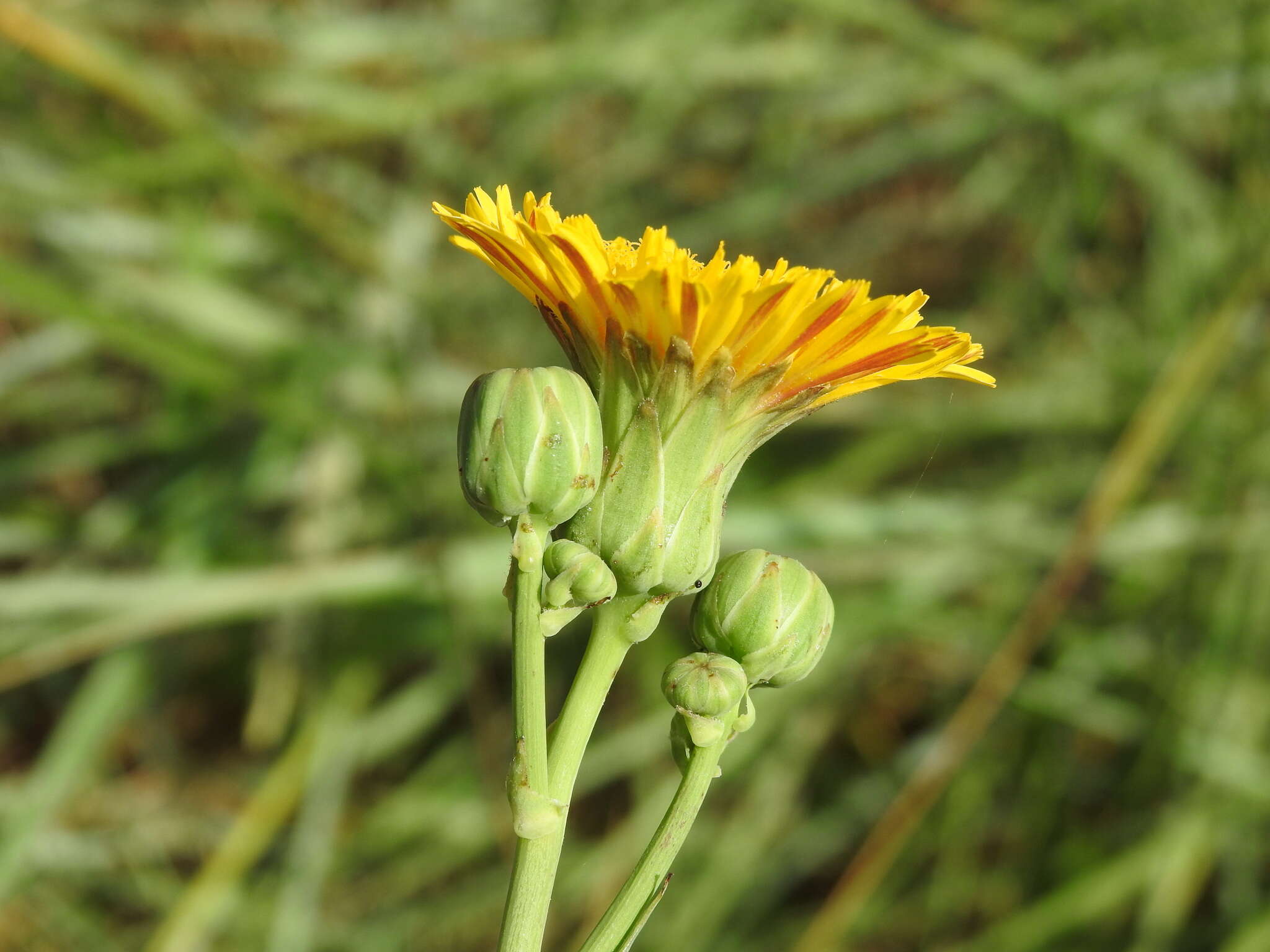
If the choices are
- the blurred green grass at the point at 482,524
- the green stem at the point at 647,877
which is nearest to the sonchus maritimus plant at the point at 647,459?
the green stem at the point at 647,877

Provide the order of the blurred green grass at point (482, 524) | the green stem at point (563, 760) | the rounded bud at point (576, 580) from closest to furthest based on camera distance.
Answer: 1. the green stem at point (563, 760)
2. the rounded bud at point (576, 580)
3. the blurred green grass at point (482, 524)

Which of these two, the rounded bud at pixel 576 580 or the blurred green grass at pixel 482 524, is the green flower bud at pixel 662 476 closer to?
the rounded bud at pixel 576 580

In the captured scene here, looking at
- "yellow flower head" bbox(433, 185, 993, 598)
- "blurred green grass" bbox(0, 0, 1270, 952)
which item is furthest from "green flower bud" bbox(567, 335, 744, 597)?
"blurred green grass" bbox(0, 0, 1270, 952)

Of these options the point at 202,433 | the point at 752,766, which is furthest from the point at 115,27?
the point at 752,766

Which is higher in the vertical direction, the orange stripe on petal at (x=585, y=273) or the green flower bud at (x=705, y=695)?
the orange stripe on petal at (x=585, y=273)

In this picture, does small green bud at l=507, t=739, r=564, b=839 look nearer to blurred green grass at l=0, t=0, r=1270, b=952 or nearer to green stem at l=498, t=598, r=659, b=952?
green stem at l=498, t=598, r=659, b=952

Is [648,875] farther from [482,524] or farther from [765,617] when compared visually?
[482,524]

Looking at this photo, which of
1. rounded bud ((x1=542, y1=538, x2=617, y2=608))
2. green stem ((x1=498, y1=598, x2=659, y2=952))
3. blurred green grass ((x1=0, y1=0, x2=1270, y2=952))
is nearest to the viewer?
green stem ((x1=498, y1=598, x2=659, y2=952))
